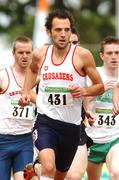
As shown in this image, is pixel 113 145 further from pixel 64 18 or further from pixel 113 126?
pixel 64 18

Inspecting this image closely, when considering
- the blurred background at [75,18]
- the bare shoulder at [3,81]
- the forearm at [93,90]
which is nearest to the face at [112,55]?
the forearm at [93,90]

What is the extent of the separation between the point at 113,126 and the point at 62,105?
3.38 feet

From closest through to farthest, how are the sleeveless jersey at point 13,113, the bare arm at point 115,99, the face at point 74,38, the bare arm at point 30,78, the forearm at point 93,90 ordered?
the bare arm at point 115,99 → the forearm at point 93,90 → the bare arm at point 30,78 → the sleeveless jersey at point 13,113 → the face at point 74,38

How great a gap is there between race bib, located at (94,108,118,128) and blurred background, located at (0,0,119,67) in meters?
28.8

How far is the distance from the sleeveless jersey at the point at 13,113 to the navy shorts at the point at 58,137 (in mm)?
752

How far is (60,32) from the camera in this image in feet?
31.3

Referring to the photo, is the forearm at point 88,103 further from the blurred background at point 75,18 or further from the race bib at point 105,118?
the blurred background at point 75,18

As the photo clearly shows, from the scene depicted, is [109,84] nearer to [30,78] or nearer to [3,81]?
[30,78]

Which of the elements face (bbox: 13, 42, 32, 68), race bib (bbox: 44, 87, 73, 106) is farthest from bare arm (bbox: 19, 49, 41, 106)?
face (bbox: 13, 42, 32, 68)

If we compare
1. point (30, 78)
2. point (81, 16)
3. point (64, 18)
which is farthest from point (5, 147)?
point (81, 16)

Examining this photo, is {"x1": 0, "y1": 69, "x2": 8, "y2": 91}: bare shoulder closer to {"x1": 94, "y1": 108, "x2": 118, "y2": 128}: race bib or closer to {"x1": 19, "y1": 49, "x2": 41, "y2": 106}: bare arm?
{"x1": 19, "y1": 49, "x2": 41, "y2": 106}: bare arm

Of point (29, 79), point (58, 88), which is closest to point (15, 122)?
point (29, 79)

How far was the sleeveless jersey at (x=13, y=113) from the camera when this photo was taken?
10.5 m

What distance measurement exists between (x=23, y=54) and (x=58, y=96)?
133cm
